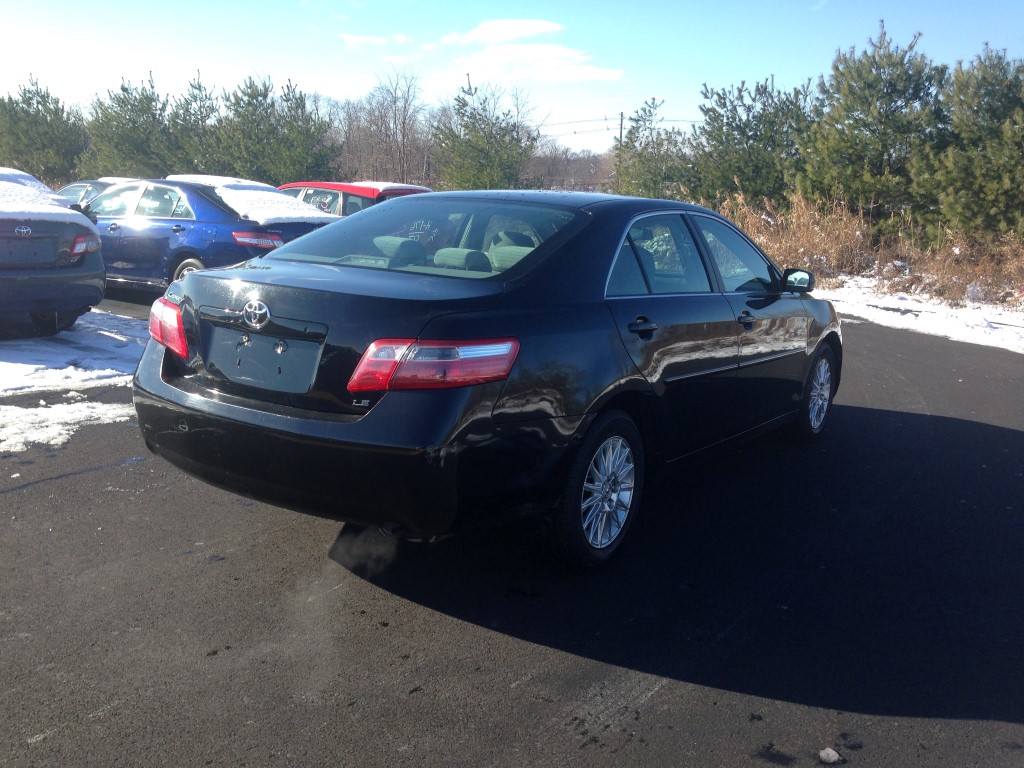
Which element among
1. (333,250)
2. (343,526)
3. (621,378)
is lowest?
(343,526)

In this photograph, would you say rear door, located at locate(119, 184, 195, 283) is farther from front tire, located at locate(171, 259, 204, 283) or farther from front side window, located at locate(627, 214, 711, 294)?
front side window, located at locate(627, 214, 711, 294)

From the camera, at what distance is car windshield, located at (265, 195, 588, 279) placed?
421 centimetres

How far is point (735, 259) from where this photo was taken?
222 inches

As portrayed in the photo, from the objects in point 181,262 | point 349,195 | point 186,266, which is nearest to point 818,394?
point 186,266

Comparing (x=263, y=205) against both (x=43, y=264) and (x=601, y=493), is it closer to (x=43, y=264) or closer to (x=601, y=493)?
(x=43, y=264)

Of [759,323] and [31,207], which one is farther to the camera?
[31,207]

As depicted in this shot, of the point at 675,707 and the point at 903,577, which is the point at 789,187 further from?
the point at 675,707

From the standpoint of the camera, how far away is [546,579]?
4160 millimetres

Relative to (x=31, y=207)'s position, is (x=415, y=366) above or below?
below

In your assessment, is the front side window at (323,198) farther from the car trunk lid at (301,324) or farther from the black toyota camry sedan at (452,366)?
the car trunk lid at (301,324)

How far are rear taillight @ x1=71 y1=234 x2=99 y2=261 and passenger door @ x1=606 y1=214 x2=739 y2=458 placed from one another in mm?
5673

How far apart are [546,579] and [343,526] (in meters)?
1.09

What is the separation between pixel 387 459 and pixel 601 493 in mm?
1141

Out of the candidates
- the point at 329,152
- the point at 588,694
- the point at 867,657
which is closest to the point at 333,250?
the point at 588,694
